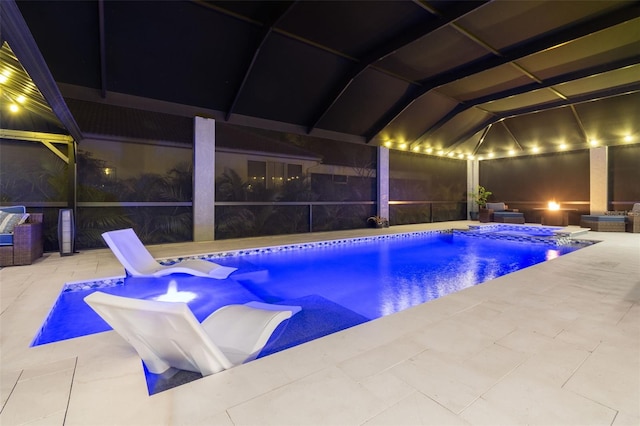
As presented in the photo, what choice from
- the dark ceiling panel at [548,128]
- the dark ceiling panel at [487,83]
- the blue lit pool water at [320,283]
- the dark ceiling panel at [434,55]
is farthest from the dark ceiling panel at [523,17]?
the dark ceiling panel at [548,128]

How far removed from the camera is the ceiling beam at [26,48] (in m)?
1.94

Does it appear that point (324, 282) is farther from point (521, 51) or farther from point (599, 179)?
point (599, 179)

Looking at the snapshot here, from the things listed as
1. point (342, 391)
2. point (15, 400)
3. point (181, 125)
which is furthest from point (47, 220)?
point (342, 391)

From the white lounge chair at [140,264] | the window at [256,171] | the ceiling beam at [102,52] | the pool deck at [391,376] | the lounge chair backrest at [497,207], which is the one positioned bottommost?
the pool deck at [391,376]

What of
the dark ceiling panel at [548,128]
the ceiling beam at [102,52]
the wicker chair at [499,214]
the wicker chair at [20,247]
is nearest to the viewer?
the wicker chair at [20,247]

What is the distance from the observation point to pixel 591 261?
14.9 feet

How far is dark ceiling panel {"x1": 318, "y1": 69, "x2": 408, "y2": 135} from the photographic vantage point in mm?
7527

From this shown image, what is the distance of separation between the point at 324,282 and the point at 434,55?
5600mm

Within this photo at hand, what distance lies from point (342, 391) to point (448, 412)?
47 centimetres

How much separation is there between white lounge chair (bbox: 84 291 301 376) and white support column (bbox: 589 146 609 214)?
1290 cm

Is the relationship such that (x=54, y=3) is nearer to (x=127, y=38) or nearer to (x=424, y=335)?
(x=127, y=38)

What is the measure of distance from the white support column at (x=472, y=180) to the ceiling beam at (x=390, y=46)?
8.61 metres

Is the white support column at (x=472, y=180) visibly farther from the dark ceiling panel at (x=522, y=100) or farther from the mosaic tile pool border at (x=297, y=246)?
the dark ceiling panel at (x=522, y=100)

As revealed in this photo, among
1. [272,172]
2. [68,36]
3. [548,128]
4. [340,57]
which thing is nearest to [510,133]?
[548,128]
